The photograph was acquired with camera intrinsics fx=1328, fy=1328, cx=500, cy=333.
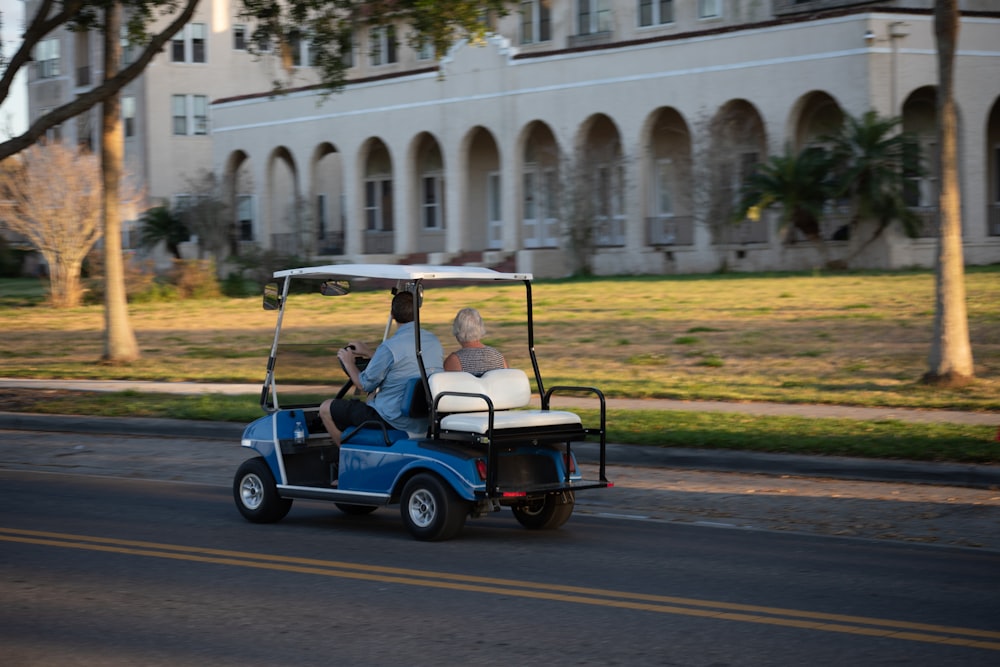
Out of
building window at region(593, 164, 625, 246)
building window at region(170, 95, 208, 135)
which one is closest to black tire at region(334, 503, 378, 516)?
building window at region(593, 164, 625, 246)

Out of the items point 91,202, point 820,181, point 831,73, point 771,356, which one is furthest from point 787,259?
point 91,202

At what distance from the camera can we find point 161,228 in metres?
49.8

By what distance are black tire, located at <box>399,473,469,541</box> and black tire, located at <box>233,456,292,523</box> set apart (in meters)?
1.29

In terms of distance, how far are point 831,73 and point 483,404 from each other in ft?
82.0

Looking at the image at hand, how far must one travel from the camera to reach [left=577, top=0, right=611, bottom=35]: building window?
4294cm

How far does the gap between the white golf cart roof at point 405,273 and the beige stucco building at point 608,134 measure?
18.4 metres

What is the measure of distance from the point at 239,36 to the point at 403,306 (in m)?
49.2

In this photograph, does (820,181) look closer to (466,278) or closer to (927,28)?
(927,28)

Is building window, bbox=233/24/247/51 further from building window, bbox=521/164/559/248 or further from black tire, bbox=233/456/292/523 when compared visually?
black tire, bbox=233/456/292/523

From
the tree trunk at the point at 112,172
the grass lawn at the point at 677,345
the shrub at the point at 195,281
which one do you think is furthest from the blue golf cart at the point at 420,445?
the shrub at the point at 195,281

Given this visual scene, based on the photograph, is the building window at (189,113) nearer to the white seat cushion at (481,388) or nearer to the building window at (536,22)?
the building window at (536,22)

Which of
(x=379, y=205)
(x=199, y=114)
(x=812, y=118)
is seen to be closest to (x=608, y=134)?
(x=812, y=118)

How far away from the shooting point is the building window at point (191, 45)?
180 ft

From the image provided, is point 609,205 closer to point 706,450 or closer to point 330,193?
point 330,193
